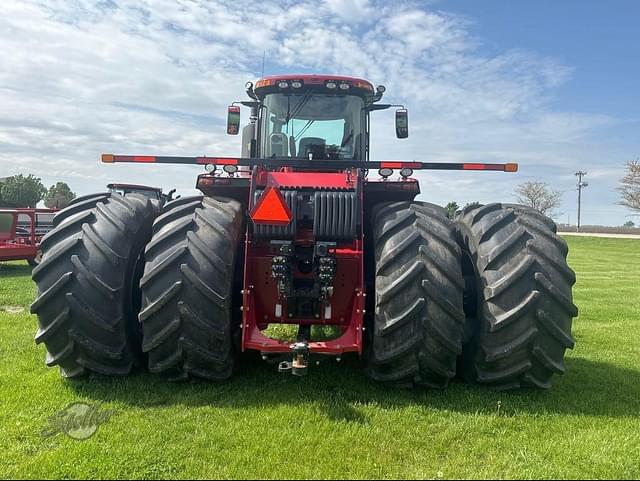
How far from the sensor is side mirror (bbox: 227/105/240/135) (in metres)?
6.82

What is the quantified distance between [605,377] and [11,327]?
697cm

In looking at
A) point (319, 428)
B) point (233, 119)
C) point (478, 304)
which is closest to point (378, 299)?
point (478, 304)

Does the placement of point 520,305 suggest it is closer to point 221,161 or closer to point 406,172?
point 406,172

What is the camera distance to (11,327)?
6.88 meters

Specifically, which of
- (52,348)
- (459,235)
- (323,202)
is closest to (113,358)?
(52,348)

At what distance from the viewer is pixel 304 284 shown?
15.0 ft

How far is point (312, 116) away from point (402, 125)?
169 cm

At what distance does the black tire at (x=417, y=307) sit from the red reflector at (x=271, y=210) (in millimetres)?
816

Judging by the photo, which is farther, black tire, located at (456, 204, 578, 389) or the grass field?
black tire, located at (456, 204, 578, 389)

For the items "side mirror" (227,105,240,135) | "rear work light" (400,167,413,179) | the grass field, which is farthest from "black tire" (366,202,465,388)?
"side mirror" (227,105,240,135)

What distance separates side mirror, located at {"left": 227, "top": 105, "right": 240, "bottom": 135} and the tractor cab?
591 mm

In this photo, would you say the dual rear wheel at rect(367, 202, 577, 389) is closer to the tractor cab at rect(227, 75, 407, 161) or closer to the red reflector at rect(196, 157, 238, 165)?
the red reflector at rect(196, 157, 238, 165)

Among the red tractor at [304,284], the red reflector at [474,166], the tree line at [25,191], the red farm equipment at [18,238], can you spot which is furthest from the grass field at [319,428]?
the tree line at [25,191]

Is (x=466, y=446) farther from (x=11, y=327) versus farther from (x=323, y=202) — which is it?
(x=11, y=327)
